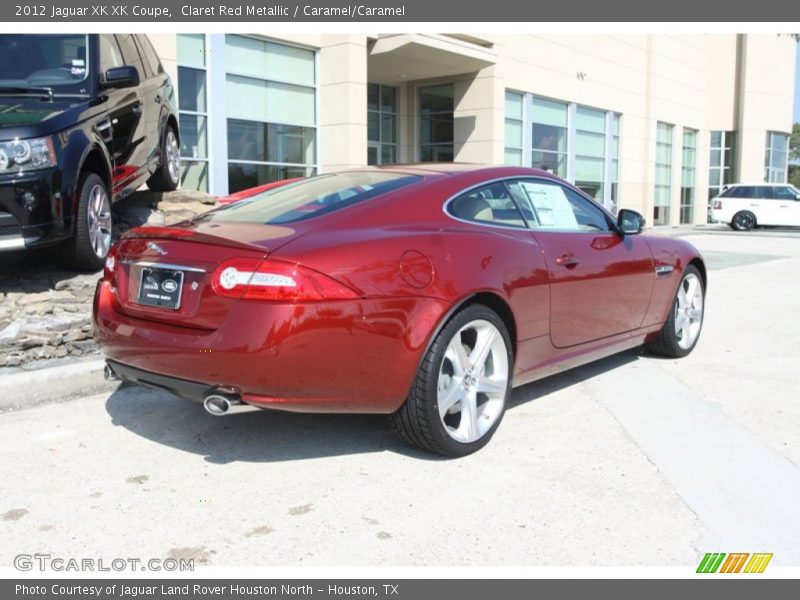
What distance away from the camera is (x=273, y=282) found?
3451 mm

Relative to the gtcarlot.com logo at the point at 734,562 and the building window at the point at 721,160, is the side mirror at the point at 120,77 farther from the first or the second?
the building window at the point at 721,160

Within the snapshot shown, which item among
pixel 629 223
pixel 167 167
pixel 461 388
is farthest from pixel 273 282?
pixel 167 167

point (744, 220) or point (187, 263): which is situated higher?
point (187, 263)

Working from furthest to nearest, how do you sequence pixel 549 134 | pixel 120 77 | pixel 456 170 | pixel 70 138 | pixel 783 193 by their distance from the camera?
pixel 783 193
pixel 549 134
pixel 120 77
pixel 70 138
pixel 456 170

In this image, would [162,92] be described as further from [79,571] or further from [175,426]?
[79,571]

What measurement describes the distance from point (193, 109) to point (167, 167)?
7360mm

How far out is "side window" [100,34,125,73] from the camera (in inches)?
257

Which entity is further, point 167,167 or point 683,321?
point 167,167

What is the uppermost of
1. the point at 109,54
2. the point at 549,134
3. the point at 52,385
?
the point at 549,134

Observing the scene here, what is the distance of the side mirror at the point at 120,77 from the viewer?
6.21 meters

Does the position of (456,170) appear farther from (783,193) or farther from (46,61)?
(783,193)

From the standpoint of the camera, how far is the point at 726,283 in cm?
1155

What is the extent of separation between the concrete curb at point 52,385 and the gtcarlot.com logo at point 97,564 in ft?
6.88

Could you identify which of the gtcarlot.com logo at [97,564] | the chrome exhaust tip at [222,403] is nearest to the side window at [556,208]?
the chrome exhaust tip at [222,403]
